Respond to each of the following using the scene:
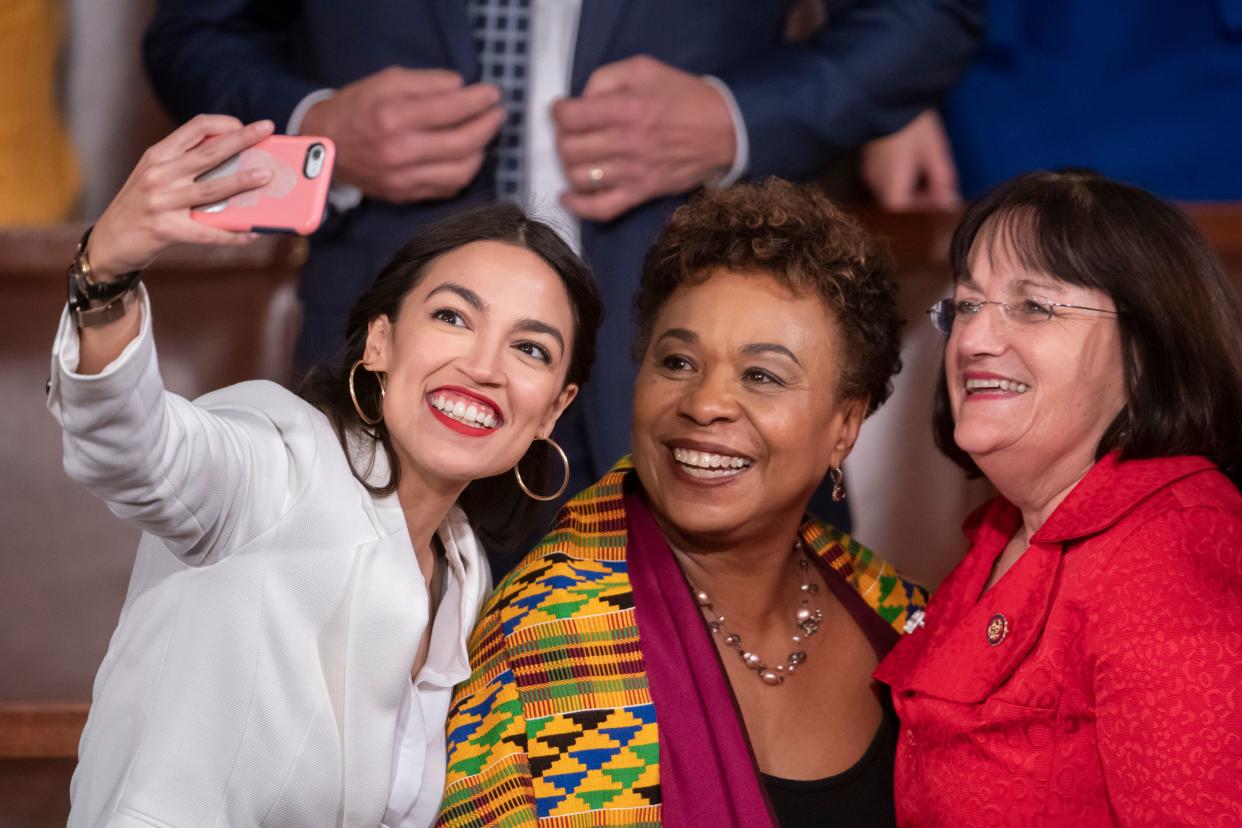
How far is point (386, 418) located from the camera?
1889mm

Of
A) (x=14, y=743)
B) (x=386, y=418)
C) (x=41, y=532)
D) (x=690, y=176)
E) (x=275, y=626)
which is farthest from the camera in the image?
(x=41, y=532)

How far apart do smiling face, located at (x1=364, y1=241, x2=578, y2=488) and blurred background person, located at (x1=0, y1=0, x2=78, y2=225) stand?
5.15 feet

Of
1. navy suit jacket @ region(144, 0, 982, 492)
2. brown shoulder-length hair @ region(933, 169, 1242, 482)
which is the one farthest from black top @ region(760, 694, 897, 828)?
navy suit jacket @ region(144, 0, 982, 492)

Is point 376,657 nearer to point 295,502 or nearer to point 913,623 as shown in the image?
point 295,502

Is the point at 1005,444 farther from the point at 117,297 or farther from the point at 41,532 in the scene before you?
the point at 41,532

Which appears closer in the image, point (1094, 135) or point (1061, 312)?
point (1061, 312)

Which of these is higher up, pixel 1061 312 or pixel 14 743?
pixel 1061 312

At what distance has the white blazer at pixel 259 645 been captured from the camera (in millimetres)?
1695

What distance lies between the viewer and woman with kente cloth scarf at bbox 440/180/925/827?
76.1 inches

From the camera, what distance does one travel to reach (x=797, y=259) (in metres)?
2.15

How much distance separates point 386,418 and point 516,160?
2.74ft

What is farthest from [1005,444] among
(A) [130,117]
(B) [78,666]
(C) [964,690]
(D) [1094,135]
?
(A) [130,117]

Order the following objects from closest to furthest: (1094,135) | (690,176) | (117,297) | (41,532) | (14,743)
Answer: (117,297) → (690,176) → (14,743) → (41,532) → (1094,135)

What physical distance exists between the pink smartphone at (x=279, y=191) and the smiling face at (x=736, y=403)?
777 millimetres
